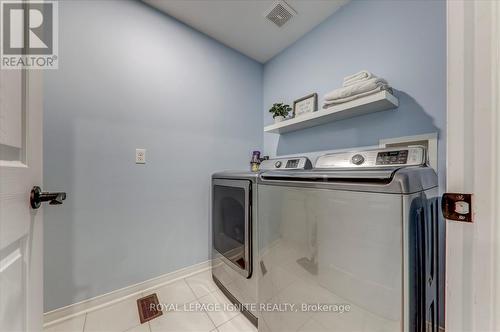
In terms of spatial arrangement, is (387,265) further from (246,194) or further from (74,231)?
(74,231)

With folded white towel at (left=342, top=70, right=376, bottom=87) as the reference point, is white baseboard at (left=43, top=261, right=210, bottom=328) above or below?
below

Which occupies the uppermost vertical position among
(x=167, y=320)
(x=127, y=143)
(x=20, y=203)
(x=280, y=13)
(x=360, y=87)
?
(x=280, y=13)

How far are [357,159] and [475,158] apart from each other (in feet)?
2.44

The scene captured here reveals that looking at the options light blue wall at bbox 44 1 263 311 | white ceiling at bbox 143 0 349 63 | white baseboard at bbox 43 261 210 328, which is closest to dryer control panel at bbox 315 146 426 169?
light blue wall at bbox 44 1 263 311

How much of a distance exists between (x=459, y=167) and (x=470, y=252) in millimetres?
190

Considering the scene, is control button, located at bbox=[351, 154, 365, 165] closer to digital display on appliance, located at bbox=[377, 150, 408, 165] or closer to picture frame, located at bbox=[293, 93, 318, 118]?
digital display on appliance, located at bbox=[377, 150, 408, 165]

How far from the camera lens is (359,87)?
1.22m

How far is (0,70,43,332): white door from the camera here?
1.40 ft

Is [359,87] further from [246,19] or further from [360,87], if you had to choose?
[246,19]

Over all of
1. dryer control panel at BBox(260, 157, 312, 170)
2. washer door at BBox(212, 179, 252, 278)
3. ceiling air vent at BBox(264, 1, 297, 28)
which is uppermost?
ceiling air vent at BBox(264, 1, 297, 28)

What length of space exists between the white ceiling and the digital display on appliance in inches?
51.7

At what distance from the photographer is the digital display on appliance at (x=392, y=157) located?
3.25 feet

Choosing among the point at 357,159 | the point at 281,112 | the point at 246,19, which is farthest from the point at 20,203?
the point at 246,19

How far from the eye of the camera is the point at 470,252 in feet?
1.38
